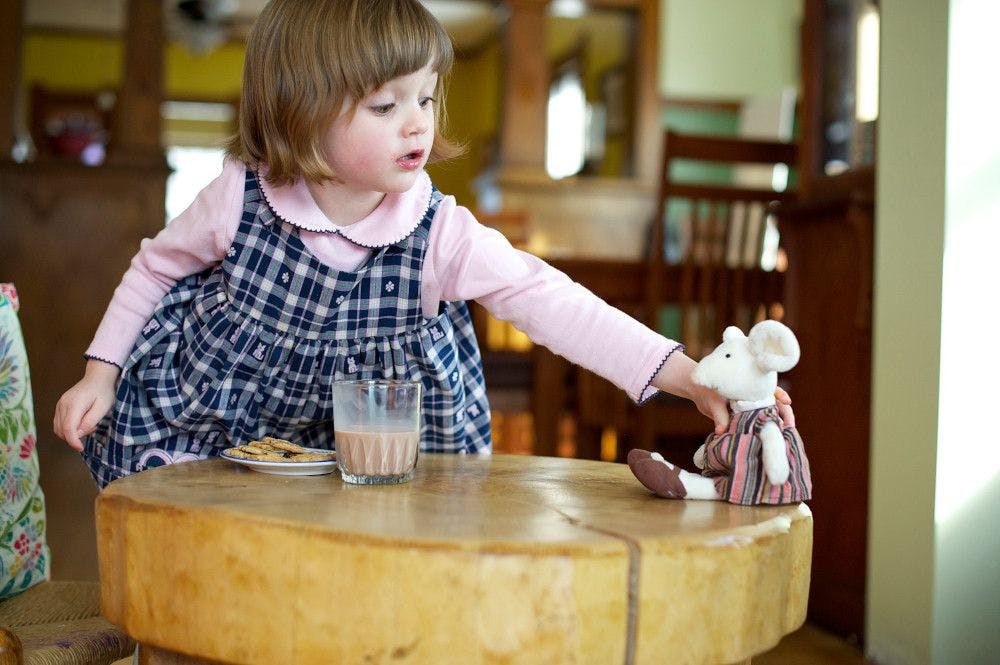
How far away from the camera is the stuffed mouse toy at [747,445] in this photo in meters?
0.85

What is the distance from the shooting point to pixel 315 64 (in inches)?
42.6

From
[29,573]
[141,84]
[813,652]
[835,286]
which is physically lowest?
[813,652]

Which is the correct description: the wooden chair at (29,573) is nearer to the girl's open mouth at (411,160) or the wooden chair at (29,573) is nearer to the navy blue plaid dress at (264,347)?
the navy blue plaid dress at (264,347)

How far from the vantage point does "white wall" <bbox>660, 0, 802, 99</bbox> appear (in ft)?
20.6

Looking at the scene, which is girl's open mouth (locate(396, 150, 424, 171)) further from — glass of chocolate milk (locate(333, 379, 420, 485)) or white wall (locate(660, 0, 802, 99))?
white wall (locate(660, 0, 802, 99))

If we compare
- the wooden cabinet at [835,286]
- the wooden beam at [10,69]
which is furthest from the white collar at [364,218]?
the wooden beam at [10,69]

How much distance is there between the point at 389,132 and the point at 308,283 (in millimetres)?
213

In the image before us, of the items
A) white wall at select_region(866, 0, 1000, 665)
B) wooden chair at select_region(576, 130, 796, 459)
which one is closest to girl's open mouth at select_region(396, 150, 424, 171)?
white wall at select_region(866, 0, 1000, 665)

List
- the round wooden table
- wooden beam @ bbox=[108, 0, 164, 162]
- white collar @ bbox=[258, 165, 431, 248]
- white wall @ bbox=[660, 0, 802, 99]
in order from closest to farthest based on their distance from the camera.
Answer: the round wooden table → white collar @ bbox=[258, 165, 431, 248] → wooden beam @ bbox=[108, 0, 164, 162] → white wall @ bbox=[660, 0, 802, 99]

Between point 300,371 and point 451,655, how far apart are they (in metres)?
0.58

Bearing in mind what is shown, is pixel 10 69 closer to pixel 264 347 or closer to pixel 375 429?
pixel 264 347

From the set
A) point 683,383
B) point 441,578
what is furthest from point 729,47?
point 441,578

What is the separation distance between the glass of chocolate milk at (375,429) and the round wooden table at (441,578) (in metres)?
0.08

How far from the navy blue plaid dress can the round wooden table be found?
1.20 feet
